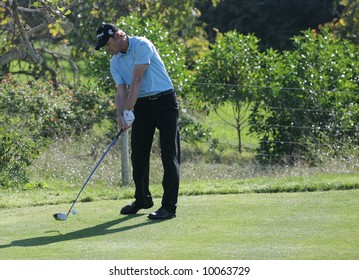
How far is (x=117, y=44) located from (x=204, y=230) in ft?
6.93

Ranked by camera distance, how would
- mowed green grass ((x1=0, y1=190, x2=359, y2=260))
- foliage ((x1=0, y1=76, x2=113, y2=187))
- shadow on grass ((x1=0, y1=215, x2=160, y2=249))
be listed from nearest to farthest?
mowed green grass ((x1=0, y1=190, x2=359, y2=260)) < shadow on grass ((x1=0, y1=215, x2=160, y2=249)) < foliage ((x1=0, y1=76, x2=113, y2=187))

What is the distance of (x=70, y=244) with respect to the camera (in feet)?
27.6

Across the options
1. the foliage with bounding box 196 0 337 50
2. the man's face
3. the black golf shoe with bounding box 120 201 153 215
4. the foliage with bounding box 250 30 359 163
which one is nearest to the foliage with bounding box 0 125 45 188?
the black golf shoe with bounding box 120 201 153 215

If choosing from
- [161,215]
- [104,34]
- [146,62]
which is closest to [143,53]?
[146,62]

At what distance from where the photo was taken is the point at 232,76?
55.9 feet

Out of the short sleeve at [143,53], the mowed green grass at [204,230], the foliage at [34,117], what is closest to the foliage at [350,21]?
the foliage at [34,117]

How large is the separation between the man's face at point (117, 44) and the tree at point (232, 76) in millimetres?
6542

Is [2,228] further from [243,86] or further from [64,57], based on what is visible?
[64,57]

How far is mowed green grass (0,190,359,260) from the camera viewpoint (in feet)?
25.8

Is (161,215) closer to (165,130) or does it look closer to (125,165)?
(165,130)

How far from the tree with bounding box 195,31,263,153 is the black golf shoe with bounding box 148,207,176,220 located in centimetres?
671

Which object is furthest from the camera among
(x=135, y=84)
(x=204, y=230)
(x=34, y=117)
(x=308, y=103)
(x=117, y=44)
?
(x=308, y=103)

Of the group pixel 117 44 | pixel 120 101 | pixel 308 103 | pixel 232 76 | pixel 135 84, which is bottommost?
pixel 308 103

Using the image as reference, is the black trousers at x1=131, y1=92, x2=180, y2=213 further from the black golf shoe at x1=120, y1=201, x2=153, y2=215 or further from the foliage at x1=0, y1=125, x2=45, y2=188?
the foliage at x1=0, y1=125, x2=45, y2=188
